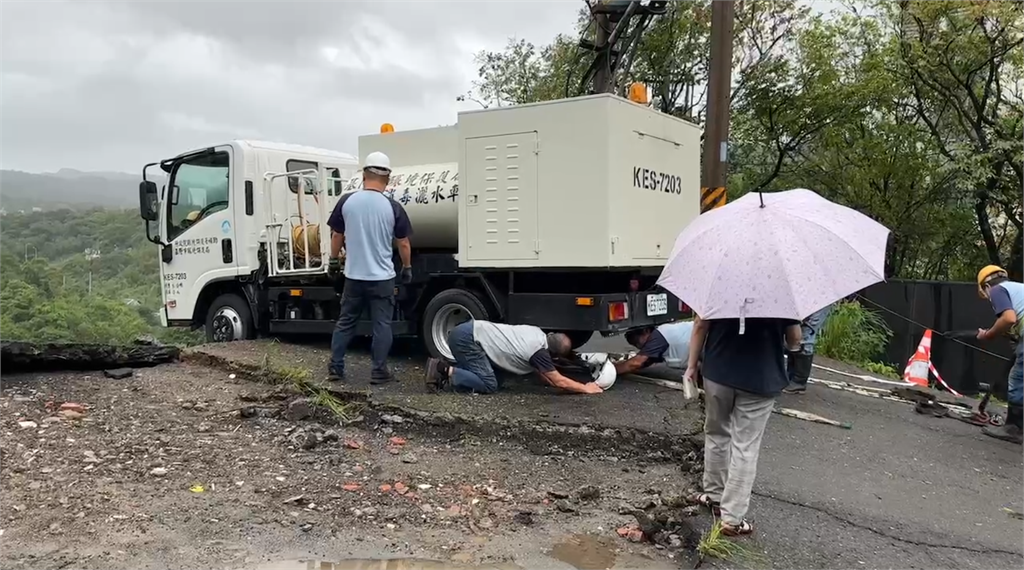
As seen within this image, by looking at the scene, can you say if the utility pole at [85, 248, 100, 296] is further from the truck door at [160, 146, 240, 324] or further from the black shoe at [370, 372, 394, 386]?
the black shoe at [370, 372, 394, 386]

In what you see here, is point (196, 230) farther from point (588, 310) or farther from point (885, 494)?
point (885, 494)

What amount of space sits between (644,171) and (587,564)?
3.91 meters

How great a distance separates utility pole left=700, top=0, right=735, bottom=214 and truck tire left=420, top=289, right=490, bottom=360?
2867 mm

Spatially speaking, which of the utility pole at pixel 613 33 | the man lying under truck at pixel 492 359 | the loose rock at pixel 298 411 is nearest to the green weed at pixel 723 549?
the man lying under truck at pixel 492 359

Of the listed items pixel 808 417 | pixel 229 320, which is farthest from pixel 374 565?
pixel 229 320

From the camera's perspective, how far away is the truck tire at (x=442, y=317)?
6992mm

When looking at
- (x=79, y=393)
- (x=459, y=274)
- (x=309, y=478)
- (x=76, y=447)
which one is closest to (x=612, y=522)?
(x=309, y=478)

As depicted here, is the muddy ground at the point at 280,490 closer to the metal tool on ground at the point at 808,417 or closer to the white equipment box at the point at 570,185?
the metal tool on ground at the point at 808,417

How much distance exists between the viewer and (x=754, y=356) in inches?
135

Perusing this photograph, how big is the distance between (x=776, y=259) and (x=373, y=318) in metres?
3.84

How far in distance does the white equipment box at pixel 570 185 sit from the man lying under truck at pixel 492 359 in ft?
2.30

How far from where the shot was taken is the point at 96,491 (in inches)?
149

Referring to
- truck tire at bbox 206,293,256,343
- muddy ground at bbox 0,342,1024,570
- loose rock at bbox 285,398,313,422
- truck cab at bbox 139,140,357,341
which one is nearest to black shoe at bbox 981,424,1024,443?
muddy ground at bbox 0,342,1024,570

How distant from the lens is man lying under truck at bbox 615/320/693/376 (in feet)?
21.3
